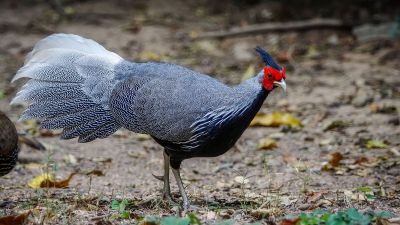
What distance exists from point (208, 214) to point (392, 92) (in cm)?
496

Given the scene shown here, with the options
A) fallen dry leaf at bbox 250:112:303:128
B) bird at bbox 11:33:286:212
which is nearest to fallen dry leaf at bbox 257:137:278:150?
fallen dry leaf at bbox 250:112:303:128

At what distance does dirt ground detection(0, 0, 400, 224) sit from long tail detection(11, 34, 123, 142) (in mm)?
295

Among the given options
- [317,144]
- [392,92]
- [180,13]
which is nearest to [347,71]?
[392,92]

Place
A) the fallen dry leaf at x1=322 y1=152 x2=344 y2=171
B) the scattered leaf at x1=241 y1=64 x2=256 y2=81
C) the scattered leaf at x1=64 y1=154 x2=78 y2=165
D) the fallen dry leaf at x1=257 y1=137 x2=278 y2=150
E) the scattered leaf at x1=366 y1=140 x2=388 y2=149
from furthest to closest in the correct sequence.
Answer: the scattered leaf at x1=241 y1=64 x2=256 y2=81
the fallen dry leaf at x1=257 y1=137 x2=278 y2=150
the scattered leaf at x1=366 y1=140 x2=388 y2=149
the scattered leaf at x1=64 y1=154 x2=78 y2=165
the fallen dry leaf at x1=322 y1=152 x2=344 y2=171

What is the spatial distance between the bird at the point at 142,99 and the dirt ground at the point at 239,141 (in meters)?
0.35

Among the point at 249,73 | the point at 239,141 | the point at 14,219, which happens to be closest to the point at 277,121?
the point at 239,141

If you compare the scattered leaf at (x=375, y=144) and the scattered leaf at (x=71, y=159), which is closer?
the scattered leaf at (x=71, y=159)

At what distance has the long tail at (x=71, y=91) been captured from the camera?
5113 mm

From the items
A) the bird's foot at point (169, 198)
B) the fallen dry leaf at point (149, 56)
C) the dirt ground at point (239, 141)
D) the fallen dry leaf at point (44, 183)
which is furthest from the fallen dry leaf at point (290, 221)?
the fallen dry leaf at point (149, 56)

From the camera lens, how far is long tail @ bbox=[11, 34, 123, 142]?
5113 mm

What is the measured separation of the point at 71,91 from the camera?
5.19 m

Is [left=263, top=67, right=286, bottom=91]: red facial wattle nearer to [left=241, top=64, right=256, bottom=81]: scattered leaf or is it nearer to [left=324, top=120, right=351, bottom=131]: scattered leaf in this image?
[left=324, top=120, right=351, bottom=131]: scattered leaf

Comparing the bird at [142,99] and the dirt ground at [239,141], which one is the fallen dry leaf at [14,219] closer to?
the dirt ground at [239,141]

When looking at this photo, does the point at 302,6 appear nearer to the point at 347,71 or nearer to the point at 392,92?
the point at 347,71
